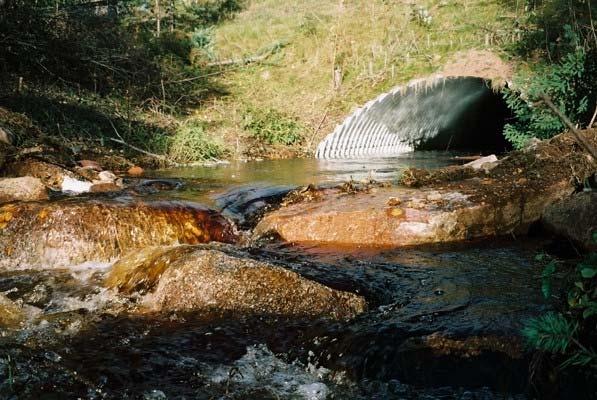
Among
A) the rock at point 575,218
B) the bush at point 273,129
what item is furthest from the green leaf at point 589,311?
the bush at point 273,129

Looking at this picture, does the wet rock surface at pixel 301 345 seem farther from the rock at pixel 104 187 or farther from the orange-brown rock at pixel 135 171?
the orange-brown rock at pixel 135 171

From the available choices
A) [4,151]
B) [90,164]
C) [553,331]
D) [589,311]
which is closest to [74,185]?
[4,151]

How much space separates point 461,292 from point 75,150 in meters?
8.93

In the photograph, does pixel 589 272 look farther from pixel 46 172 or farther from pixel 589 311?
pixel 46 172

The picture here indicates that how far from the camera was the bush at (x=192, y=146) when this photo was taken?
12.6m

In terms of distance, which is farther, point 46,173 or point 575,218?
point 46,173

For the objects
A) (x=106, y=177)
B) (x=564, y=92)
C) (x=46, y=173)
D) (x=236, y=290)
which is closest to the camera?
(x=236, y=290)

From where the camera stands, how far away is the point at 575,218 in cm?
520

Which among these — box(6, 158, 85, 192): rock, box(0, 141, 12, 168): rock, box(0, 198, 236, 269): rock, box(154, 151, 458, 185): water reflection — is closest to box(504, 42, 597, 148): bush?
box(154, 151, 458, 185): water reflection

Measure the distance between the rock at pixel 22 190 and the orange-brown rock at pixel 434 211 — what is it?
299 centimetres

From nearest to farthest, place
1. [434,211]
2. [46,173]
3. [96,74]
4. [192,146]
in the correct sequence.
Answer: [434,211]
[46,173]
[192,146]
[96,74]

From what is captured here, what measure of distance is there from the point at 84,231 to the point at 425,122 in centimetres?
1267

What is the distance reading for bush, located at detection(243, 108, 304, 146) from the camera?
15.1m

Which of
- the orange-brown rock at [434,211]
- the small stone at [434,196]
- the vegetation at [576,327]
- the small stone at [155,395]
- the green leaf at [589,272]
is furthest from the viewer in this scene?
the small stone at [434,196]
